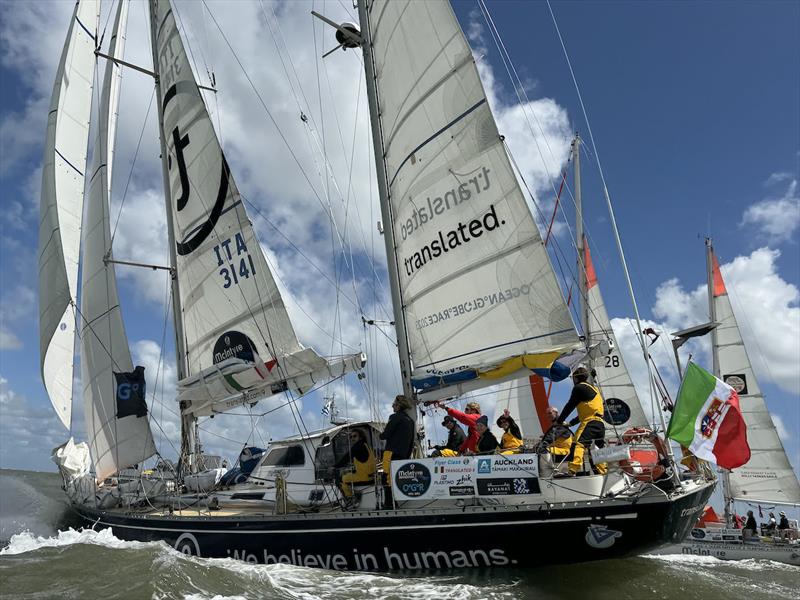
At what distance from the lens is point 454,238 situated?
31.9 ft

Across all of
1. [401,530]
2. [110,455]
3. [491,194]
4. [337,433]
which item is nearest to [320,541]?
[401,530]

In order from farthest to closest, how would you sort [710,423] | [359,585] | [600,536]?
1. [710,423]
2. [359,585]
3. [600,536]

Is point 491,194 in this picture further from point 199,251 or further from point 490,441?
point 199,251

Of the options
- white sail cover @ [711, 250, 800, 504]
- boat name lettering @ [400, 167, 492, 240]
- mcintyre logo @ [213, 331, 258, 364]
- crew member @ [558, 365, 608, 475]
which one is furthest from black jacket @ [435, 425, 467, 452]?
white sail cover @ [711, 250, 800, 504]

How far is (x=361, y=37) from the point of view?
1182 centimetres

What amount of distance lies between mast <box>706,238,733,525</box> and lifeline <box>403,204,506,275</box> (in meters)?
15.5

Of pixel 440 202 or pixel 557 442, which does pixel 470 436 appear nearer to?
pixel 557 442

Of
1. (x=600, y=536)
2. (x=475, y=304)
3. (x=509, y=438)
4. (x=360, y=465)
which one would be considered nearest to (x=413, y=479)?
(x=360, y=465)

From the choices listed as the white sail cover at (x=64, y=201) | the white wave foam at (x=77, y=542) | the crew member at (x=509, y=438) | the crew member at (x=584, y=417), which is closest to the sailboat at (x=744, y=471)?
the crew member at (x=509, y=438)

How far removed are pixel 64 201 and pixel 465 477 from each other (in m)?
13.6

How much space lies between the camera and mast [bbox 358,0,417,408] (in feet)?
33.4

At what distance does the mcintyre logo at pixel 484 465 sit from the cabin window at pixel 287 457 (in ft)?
12.1

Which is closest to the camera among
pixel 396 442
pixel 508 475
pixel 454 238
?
pixel 508 475

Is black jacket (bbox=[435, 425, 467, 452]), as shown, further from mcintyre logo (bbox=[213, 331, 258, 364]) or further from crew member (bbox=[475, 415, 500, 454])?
mcintyre logo (bbox=[213, 331, 258, 364])
